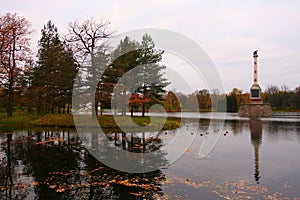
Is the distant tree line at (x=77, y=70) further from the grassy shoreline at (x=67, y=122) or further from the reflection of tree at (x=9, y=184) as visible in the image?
the reflection of tree at (x=9, y=184)

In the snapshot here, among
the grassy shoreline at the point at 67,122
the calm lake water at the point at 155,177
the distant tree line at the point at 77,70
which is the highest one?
the distant tree line at the point at 77,70

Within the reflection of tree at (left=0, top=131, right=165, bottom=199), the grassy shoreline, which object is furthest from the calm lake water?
the grassy shoreline

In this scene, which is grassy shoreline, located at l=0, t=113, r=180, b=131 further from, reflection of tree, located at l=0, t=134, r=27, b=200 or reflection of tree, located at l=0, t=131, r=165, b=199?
reflection of tree, located at l=0, t=134, r=27, b=200

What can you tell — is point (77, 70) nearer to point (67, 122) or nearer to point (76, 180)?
point (67, 122)

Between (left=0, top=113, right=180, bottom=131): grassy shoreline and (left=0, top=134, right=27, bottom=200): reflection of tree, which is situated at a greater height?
(left=0, top=113, right=180, bottom=131): grassy shoreline

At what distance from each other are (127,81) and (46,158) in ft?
68.5

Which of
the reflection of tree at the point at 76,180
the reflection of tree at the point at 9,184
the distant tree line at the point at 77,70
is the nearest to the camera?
the reflection of tree at the point at 9,184

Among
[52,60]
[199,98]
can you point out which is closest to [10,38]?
[52,60]

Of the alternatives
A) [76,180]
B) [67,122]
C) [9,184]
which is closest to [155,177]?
[76,180]

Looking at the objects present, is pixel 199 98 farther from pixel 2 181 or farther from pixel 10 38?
pixel 2 181

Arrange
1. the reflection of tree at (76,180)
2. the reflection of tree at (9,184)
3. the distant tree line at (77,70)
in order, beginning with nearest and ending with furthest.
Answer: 1. the reflection of tree at (9,184)
2. the reflection of tree at (76,180)
3. the distant tree line at (77,70)

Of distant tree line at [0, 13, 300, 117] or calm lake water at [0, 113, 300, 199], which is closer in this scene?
calm lake water at [0, 113, 300, 199]

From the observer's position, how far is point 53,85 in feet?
97.5

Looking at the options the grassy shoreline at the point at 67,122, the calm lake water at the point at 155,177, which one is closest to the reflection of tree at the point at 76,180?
the calm lake water at the point at 155,177
